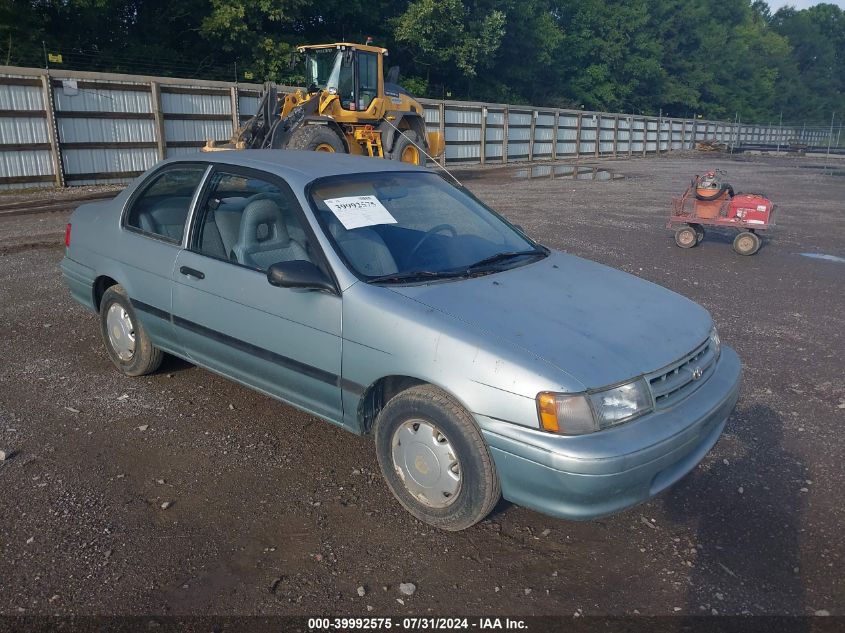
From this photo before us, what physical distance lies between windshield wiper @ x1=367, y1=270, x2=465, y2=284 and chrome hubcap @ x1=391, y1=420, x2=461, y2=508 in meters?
0.71

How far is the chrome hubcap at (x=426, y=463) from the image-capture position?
3.02 meters

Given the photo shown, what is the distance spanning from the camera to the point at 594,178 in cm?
2398

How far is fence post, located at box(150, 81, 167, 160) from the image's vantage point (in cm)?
1812

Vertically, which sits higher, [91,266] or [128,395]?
[91,266]

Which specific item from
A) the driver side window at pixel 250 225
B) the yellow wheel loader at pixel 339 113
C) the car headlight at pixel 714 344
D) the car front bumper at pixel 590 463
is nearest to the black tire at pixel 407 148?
the yellow wheel loader at pixel 339 113

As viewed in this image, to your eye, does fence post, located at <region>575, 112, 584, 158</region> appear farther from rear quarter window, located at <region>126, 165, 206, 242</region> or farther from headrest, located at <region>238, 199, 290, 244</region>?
headrest, located at <region>238, 199, 290, 244</region>

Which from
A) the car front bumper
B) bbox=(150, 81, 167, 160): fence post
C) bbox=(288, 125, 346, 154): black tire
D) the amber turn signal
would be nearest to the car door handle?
the car front bumper

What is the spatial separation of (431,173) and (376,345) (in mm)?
1769

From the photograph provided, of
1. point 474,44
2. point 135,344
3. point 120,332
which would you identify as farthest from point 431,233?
point 474,44

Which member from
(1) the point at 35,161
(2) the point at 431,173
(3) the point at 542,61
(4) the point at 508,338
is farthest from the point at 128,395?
(3) the point at 542,61

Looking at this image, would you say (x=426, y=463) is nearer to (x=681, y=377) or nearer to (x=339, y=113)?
(x=681, y=377)

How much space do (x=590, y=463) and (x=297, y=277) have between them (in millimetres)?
1581

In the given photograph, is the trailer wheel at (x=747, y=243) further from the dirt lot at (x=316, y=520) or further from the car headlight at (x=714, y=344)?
the car headlight at (x=714, y=344)

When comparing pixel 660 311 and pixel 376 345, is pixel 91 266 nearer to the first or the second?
pixel 376 345
